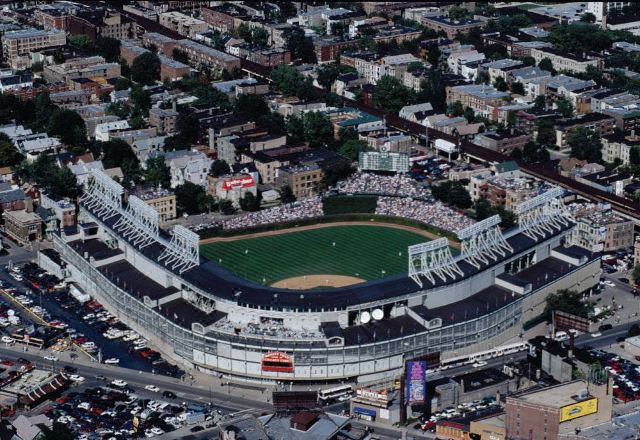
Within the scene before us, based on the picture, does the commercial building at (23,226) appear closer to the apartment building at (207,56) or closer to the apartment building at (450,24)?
the apartment building at (207,56)

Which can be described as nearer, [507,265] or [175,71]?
[507,265]

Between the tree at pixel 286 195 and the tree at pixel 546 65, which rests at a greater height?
the tree at pixel 546 65

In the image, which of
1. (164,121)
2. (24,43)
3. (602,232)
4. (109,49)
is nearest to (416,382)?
(602,232)

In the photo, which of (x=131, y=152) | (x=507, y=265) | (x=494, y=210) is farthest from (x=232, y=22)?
Answer: (x=507, y=265)

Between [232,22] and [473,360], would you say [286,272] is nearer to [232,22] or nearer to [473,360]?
[473,360]

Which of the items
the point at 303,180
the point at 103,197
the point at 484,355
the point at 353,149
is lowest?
the point at 484,355

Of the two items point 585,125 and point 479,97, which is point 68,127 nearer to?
point 479,97

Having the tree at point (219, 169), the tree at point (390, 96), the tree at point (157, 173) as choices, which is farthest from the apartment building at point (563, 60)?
the tree at point (157, 173)
